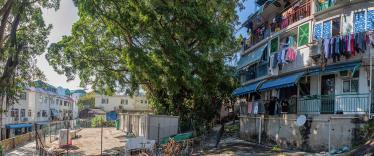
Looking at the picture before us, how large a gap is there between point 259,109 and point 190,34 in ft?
23.1

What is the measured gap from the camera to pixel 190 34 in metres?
25.3

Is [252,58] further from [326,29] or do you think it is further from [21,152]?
[21,152]

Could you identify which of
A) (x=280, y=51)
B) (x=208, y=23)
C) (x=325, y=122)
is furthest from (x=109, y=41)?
(x=325, y=122)

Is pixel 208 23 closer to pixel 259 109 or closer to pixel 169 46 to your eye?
pixel 169 46

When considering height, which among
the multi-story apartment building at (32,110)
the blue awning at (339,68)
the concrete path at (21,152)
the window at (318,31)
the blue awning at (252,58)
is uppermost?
the window at (318,31)

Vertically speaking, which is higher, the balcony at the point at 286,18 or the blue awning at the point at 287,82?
the balcony at the point at 286,18

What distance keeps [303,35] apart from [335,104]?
4854mm

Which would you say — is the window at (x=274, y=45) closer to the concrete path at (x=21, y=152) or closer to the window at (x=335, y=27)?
the window at (x=335, y=27)

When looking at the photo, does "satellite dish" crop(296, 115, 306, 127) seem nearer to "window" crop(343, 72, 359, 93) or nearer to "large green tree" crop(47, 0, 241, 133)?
"window" crop(343, 72, 359, 93)

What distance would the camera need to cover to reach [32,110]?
6359 centimetres

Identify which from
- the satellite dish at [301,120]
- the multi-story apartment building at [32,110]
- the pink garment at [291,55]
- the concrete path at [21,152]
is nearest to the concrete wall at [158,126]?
the concrete path at [21,152]

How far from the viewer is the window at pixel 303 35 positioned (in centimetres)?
2300

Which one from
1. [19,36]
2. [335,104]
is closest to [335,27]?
[335,104]

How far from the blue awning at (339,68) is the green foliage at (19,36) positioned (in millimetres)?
15870
